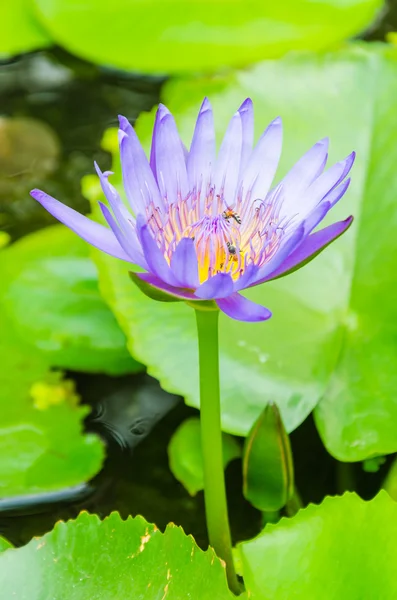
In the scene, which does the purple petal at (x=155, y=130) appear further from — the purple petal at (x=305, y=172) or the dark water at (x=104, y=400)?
the dark water at (x=104, y=400)

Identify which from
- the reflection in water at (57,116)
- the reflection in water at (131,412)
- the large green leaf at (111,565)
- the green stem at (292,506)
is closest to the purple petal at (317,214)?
the large green leaf at (111,565)

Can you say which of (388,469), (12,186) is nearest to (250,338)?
(388,469)

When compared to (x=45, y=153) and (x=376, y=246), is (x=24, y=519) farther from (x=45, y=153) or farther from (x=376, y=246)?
(x=45, y=153)

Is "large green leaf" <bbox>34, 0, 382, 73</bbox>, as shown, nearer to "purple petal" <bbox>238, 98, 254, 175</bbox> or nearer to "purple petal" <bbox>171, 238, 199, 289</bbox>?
"purple petal" <bbox>238, 98, 254, 175</bbox>

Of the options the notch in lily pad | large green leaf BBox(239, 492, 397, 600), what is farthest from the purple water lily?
large green leaf BBox(239, 492, 397, 600)

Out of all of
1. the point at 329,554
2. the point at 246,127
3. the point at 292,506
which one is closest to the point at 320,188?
the point at 246,127

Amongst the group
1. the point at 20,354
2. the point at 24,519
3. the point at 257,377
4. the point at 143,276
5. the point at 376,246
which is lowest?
the point at 24,519
